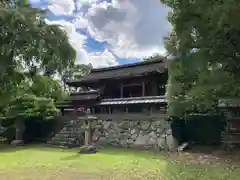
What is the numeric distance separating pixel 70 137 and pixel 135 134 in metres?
3.93

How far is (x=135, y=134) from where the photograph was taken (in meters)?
14.5

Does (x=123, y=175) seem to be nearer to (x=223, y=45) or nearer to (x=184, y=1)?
(x=223, y=45)

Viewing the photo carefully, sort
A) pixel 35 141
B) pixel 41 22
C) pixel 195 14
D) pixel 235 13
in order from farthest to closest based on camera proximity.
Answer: pixel 35 141 < pixel 195 14 < pixel 235 13 < pixel 41 22

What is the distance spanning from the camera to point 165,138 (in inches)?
524

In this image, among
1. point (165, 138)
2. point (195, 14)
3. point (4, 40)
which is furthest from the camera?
point (165, 138)

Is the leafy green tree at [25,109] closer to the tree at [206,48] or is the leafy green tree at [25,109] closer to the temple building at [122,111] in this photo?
the temple building at [122,111]

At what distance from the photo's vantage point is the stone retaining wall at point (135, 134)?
13.3 m

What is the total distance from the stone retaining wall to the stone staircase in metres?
0.93

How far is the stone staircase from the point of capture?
49.1 ft

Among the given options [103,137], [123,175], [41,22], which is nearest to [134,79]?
[103,137]

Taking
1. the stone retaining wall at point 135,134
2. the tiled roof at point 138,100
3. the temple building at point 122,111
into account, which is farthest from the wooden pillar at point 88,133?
the tiled roof at point 138,100

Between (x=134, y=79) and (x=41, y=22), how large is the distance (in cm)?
1434

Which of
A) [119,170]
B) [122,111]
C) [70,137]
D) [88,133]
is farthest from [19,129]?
[119,170]

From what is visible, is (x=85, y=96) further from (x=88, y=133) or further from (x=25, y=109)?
(x=88, y=133)
